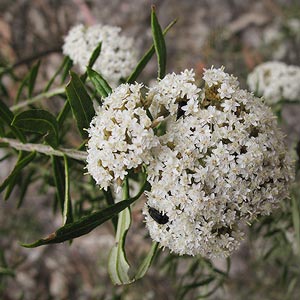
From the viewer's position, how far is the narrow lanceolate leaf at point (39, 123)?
189 cm

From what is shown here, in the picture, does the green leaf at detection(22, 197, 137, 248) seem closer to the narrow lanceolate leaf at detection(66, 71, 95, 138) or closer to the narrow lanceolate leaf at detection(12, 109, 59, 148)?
the narrow lanceolate leaf at detection(66, 71, 95, 138)

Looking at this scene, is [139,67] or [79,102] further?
[139,67]

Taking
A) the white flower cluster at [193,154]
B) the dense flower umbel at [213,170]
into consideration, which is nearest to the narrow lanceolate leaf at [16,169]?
the white flower cluster at [193,154]

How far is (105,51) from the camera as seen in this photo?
104 inches

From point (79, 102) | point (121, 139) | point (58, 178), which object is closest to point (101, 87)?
point (79, 102)

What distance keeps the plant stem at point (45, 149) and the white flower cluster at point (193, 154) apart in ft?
0.78

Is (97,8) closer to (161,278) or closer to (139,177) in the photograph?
(161,278)

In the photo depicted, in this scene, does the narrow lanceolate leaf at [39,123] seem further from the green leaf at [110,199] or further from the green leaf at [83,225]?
the green leaf at [83,225]

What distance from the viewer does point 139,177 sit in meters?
2.50

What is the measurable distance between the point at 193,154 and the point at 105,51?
1192 mm

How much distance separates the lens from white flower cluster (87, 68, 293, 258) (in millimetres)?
1631

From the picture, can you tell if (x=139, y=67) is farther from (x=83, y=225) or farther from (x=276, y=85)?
(x=276, y=85)

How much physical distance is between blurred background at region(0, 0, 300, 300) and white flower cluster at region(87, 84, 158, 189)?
Answer: 2.94m

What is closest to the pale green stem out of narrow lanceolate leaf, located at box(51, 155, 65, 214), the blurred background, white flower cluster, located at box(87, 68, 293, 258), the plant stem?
the plant stem
